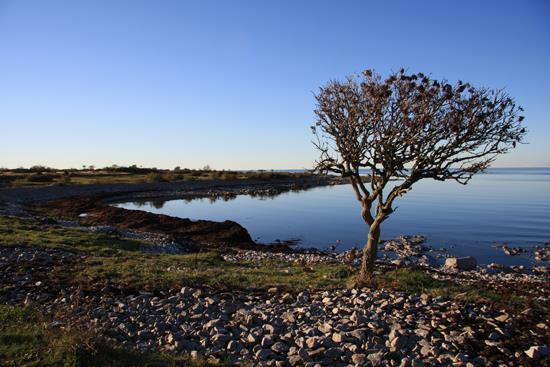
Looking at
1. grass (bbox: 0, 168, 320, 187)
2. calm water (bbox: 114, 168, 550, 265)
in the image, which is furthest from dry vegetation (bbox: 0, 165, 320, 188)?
calm water (bbox: 114, 168, 550, 265)

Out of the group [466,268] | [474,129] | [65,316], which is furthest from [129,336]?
[466,268]

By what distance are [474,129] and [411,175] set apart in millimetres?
2403

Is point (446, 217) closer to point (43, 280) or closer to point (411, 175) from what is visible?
point (411, 175)

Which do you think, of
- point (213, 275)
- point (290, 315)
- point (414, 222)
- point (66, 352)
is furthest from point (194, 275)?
point (414, 222)

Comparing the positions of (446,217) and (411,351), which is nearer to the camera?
(411,351)

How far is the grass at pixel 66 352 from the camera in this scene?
22.7ft

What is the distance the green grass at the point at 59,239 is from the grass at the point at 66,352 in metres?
12.6

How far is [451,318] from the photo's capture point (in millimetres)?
9641

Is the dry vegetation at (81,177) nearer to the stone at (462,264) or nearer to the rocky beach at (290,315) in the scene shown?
the stone at (462,264)

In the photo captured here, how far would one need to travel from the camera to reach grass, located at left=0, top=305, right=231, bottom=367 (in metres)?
6.91

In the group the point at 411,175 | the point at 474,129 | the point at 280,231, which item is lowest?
the point at 280,231

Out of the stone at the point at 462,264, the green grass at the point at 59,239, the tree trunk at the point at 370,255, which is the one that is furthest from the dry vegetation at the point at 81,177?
the tree trunk at the point at 370,255

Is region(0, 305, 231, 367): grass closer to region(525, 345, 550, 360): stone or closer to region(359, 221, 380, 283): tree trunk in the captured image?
region(525, 345, 550, 360): stone

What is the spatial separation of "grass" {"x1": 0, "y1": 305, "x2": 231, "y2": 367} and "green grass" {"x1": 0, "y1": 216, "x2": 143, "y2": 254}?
1259 centimetres
